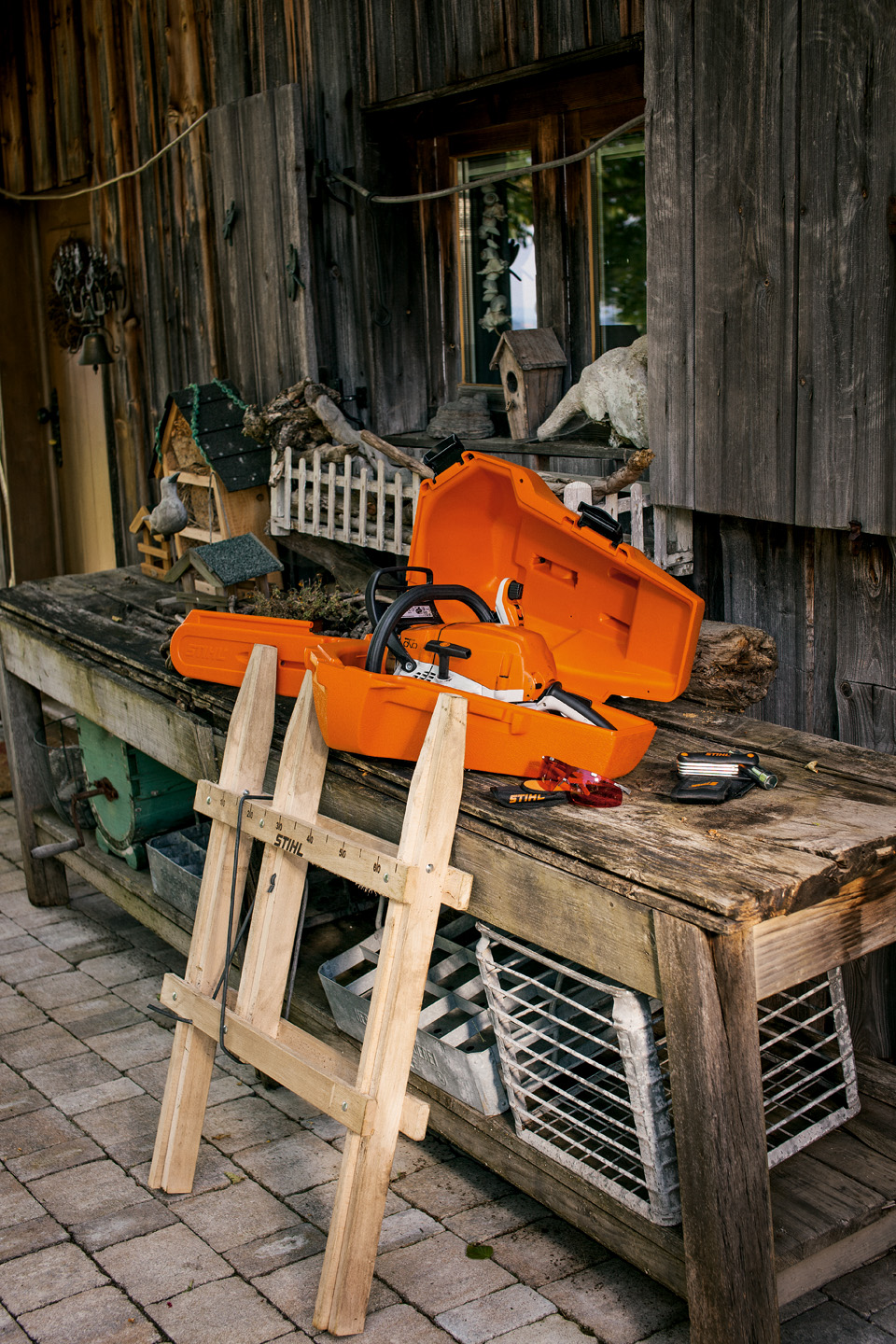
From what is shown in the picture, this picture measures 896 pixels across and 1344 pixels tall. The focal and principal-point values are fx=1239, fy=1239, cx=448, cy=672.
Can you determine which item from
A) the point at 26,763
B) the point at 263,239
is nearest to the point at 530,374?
the point at 263,239

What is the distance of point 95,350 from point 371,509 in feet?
10.6

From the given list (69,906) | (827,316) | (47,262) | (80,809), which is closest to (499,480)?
(827,316)

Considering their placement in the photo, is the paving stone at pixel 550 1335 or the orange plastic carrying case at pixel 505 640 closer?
the paving stone at pixel 550 1335

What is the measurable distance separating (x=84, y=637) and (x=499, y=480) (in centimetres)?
186

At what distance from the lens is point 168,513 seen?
16.5ft

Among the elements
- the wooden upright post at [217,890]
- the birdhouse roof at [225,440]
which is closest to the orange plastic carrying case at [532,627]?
the wooden upright post at [217,890]

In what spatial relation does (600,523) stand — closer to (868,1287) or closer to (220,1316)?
Answer: (868,1287)

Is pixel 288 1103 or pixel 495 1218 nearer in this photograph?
pixel 495 1218

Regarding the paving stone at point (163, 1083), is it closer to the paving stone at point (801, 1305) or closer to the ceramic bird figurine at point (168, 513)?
the paving stone at point (801, 1305)

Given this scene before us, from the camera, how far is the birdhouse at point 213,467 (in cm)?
503

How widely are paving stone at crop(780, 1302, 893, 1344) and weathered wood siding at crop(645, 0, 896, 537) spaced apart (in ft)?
6.10

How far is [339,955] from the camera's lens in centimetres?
357

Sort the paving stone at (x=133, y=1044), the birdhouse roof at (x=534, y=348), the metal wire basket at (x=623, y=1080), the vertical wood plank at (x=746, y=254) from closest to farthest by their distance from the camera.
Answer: the metal wire basket at (x=623, y=1080) < the vertical wood plank at (x=746, y=254) < the paving stone at (x=133, y=1044) < the birdhouse roof at (x=534, y=348)

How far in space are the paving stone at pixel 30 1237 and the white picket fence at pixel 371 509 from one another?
232cm
